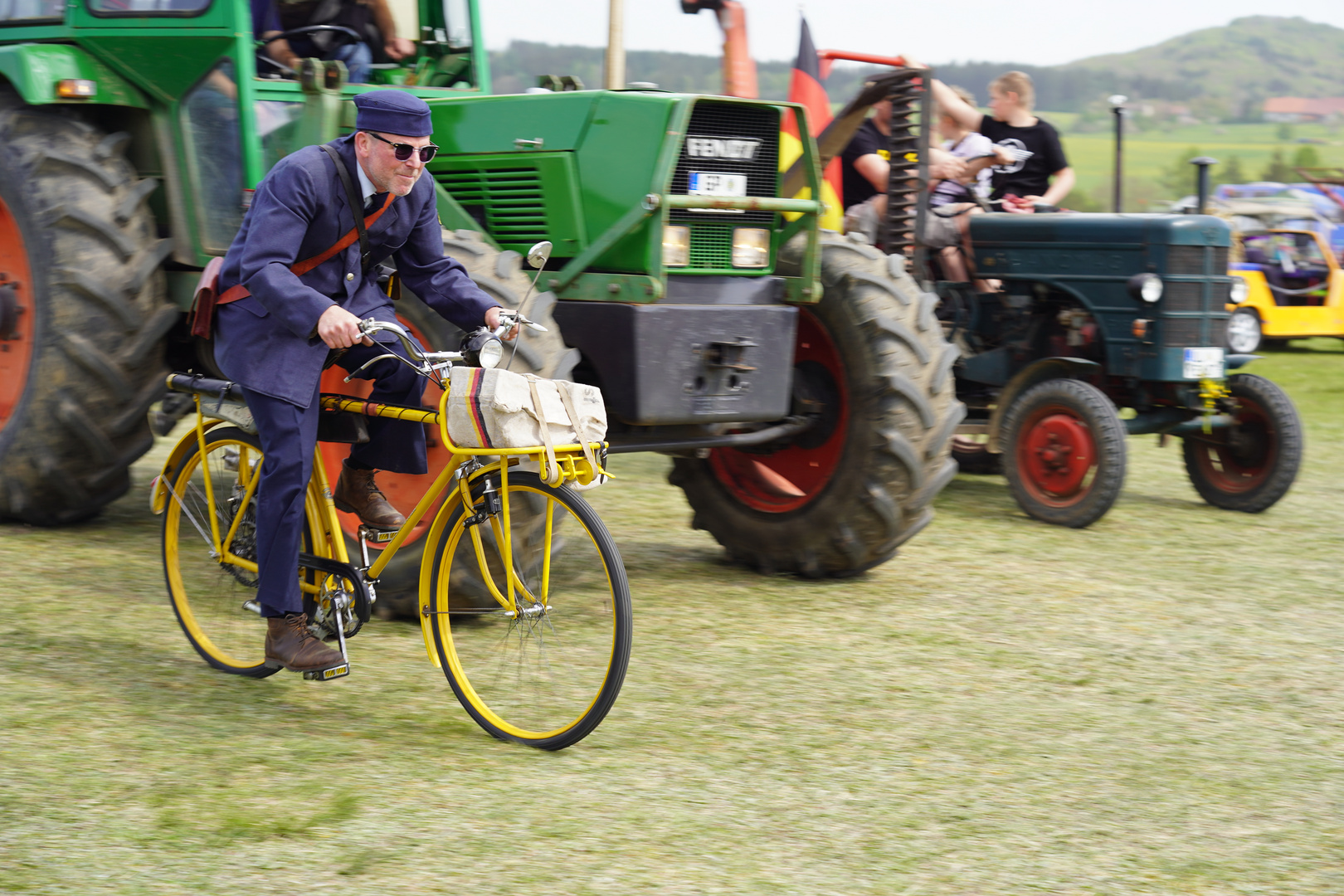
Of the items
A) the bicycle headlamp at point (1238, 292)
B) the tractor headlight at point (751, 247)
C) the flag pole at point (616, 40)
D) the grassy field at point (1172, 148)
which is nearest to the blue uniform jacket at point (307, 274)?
the tractor headlight at point (751, 247)

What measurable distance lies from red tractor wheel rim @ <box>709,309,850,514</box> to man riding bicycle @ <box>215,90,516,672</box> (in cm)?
199

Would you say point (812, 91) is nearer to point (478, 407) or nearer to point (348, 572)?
point (348, 572)

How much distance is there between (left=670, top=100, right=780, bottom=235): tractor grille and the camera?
5.11 metres

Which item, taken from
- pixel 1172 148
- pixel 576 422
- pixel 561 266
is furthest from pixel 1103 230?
pixel 1172 148

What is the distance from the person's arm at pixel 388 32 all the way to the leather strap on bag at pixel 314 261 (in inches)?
113

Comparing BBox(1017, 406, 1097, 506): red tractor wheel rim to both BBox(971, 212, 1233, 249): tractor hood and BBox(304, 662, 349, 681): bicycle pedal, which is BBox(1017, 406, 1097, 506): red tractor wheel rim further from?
BBox(304, 662, 349, 681): bicycle pedal

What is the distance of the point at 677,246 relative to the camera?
516 cm

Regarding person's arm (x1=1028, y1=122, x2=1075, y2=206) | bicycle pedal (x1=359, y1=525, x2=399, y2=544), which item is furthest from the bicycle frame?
person's arm (x1=1028, y1=122, x2=1075, y2=206)

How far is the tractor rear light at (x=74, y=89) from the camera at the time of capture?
5680 millimetres

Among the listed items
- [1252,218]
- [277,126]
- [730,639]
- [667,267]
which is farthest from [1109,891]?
[1252,218]

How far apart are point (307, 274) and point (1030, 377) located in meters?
4.79

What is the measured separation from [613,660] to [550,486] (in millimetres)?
461

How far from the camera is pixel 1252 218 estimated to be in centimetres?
1714

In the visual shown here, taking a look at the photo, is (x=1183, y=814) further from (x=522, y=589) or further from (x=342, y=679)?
(x=342, y=679)
